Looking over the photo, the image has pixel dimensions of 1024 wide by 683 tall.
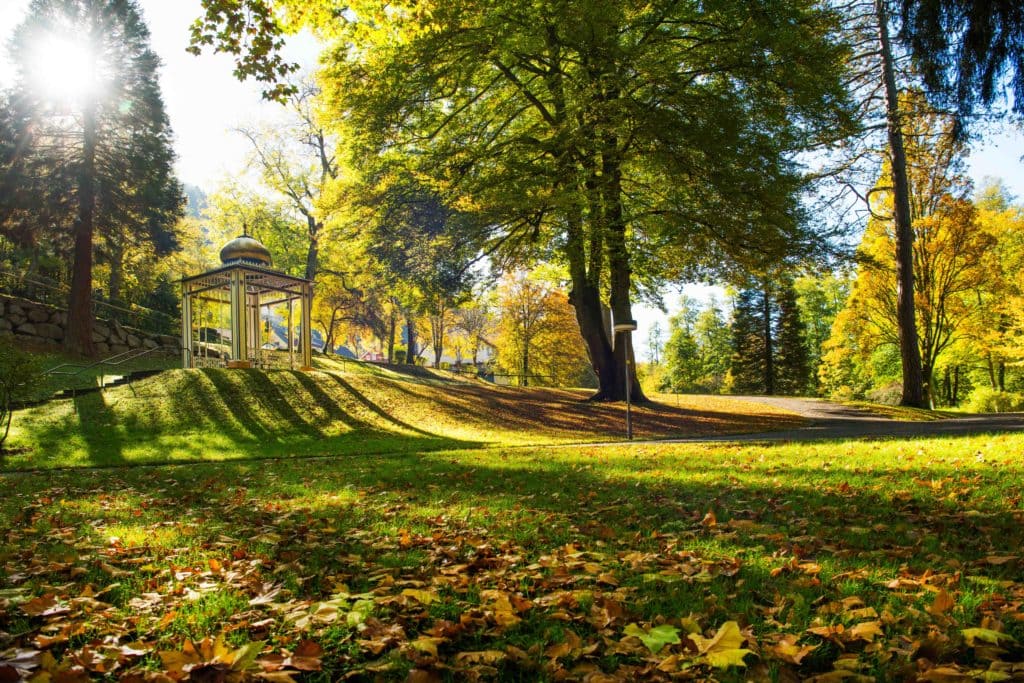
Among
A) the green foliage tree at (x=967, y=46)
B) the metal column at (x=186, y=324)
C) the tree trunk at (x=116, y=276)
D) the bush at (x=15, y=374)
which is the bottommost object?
the bush at (x=15, y=374)

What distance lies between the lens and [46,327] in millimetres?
23250

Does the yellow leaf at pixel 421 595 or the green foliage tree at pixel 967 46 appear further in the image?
the green foliage tree at pixel 967 46

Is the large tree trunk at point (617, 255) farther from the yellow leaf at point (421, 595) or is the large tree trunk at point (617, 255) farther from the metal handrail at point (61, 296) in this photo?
the metal handrail at point (61, 296)

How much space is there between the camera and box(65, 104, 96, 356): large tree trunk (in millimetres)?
22531

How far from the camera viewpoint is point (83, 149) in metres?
24.0

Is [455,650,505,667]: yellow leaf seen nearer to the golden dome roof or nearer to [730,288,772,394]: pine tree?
the golden dome roof

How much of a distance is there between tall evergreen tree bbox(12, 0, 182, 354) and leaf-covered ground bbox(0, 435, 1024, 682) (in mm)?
22865

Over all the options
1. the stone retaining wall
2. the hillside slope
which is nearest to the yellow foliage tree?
the hillside slope

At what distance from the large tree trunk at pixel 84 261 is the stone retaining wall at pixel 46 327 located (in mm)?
1233

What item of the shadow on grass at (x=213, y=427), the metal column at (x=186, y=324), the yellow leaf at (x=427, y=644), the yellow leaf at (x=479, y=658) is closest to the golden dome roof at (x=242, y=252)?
the metal column at (x=186, y=324)

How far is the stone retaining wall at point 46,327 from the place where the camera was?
2222 cm

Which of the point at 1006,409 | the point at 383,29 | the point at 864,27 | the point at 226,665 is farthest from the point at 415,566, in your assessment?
the point at 1006,409

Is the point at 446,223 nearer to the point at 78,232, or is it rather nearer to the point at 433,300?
the point at 433,300

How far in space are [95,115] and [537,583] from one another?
3003 centimetres
